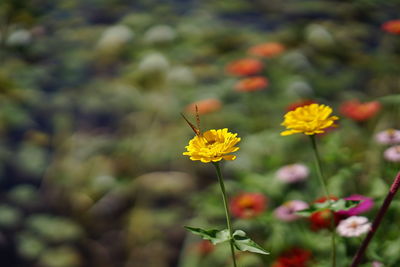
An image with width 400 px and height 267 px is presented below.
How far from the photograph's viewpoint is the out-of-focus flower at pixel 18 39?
209 centimetres

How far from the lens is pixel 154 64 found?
1.95 metres

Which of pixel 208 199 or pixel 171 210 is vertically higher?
pixel 208 199

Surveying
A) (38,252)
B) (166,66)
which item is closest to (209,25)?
(166,66)

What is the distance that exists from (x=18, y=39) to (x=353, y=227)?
5.19ft

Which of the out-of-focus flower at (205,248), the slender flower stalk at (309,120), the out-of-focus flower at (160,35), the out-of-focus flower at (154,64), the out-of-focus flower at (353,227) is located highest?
the slender flower stalk at (309,120)

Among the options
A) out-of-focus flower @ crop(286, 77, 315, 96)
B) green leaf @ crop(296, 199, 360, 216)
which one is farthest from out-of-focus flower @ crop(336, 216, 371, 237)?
out-of-focus flower @ crop(286, 77, 315, 96)

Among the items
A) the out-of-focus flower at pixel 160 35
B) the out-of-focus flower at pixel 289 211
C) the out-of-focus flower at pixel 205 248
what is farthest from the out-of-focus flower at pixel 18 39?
the out-of-focus flower at pixel 289 211

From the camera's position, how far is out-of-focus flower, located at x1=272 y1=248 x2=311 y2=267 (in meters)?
1.04

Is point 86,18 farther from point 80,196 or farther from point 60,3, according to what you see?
point 80,196

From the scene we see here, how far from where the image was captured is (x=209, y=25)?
7.43 ft

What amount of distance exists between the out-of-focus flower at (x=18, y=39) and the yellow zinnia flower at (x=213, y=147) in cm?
161

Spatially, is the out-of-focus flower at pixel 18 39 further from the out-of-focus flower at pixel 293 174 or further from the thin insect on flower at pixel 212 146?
the thin insect on flower at pixel 212 146

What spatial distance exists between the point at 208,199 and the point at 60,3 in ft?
5.06

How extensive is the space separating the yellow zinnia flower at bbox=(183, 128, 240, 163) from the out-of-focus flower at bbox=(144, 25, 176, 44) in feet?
4.88
